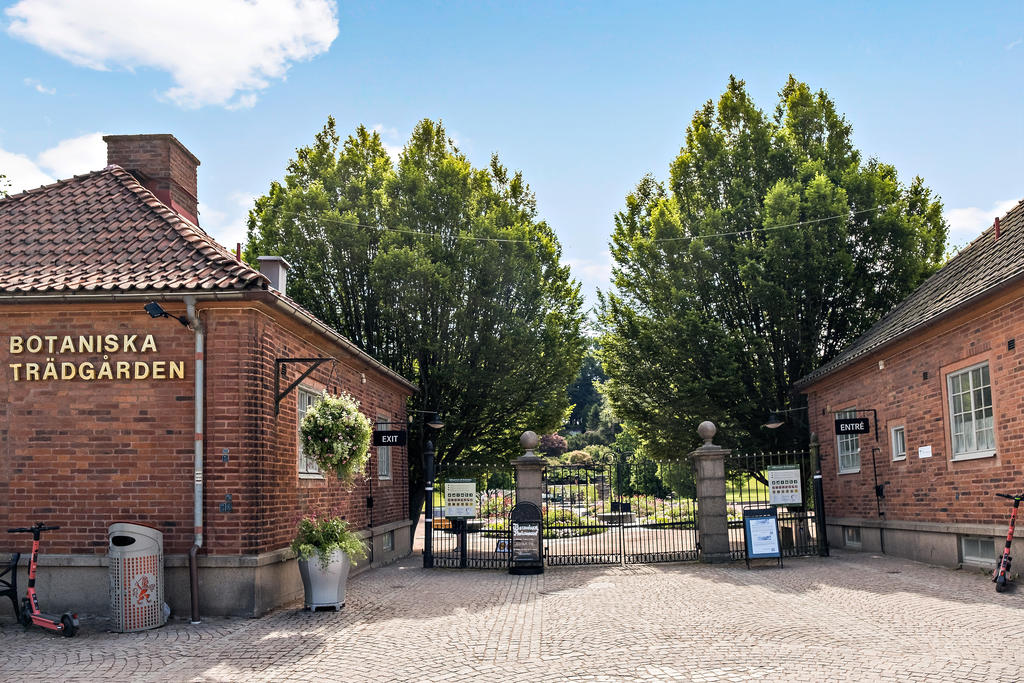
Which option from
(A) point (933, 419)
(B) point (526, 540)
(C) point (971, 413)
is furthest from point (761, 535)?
(B) point (526, 540)

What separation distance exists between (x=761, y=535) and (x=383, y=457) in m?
8.34

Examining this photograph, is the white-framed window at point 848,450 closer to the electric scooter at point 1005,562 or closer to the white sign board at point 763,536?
the white sign board at point 763,536

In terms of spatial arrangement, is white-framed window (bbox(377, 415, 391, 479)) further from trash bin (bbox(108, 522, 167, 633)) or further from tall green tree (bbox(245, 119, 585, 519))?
trash bin (bbox(108, 522, 167, 633))

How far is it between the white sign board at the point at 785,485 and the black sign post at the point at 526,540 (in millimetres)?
4663

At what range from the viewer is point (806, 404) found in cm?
2320

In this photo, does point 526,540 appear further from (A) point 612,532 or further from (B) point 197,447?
(B) point 197,447

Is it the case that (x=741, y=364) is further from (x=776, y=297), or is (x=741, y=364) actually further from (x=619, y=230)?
(x=619, y=230)

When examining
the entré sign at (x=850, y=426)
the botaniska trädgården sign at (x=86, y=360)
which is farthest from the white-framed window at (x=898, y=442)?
the botaniska trädgården sign at (x=86, y=360)

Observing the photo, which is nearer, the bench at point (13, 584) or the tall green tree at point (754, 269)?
the bench at point (13, 584)

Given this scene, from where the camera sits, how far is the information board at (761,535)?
51.9 ft

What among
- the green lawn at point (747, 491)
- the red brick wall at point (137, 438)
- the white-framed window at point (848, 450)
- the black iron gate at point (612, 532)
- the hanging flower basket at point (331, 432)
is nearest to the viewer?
the red brick wall at point (137, 438)

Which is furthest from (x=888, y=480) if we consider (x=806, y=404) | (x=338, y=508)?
(x=338, y=508)

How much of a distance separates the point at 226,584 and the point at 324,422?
234 centimetres

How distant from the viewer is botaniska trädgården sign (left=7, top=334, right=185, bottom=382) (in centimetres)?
1121
